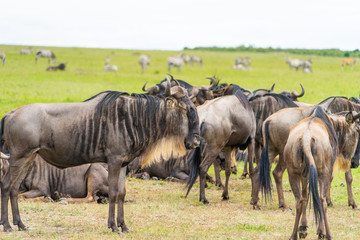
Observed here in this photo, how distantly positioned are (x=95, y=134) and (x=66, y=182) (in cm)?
248

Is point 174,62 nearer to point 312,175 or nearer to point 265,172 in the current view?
point 265,172

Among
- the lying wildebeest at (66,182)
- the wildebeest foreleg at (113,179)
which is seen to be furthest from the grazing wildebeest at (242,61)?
the wildebeest foreleg at (113,179)

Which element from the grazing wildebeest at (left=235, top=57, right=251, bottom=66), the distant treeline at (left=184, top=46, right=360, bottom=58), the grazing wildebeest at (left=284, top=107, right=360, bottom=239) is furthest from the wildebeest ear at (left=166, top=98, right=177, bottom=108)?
the distant treeline at (left=184, top=46, right=360, bottom=58)

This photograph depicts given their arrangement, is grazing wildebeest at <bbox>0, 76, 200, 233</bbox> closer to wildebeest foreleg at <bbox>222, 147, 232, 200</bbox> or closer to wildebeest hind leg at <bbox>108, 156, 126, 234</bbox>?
wildebeest hind leg at <bbox>108, 156, 126, 234</bbox>

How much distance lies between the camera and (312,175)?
20.0ft

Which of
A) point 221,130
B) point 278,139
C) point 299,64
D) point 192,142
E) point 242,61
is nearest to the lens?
point 192,142

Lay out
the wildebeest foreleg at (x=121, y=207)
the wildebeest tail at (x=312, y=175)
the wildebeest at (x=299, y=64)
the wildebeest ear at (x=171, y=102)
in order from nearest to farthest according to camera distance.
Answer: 1. the wildebeest tail at (x=312, y=175)
2. the wildebeest foreleg at (x=121, y=207)
3. the wildebeest ear at (x=171, y=102)
4. the wildebeest at (x=299, y=64)

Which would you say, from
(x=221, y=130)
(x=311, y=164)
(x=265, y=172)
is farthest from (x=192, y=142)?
(x=221, y=130)

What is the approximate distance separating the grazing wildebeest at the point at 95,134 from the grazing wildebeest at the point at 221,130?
224cm

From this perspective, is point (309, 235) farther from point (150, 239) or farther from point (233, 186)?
point (233, 186)

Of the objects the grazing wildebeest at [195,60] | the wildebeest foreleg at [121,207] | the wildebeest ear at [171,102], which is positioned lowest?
the grazing wildebeest at [195,60]

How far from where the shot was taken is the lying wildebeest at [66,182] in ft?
29.1

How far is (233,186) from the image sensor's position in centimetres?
1102

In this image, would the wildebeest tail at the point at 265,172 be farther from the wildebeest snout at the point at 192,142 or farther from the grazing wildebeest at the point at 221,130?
the wildebeest snout at the point at 192,142
